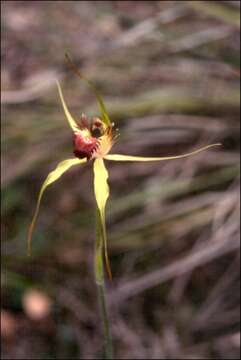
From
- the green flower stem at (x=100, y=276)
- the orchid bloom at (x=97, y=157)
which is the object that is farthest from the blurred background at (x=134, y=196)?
the orchid bloom at (x=97, y=157)

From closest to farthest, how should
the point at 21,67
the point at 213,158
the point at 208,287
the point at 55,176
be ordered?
the point at 55,176 → the point at 208,287 → the point at 213,158 → the point at 21,67

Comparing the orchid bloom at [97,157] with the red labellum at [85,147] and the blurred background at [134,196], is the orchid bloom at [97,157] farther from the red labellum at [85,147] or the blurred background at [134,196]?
the blurred background at [134,196]

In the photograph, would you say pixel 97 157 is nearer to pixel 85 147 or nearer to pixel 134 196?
pixel 85 147

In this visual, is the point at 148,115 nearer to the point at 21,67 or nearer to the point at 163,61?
the point at 163,61

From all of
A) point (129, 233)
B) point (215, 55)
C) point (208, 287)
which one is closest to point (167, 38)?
point (215, 55)

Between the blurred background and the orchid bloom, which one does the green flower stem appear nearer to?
the orchid bloom

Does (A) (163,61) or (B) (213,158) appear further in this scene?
(A) (163,61)
